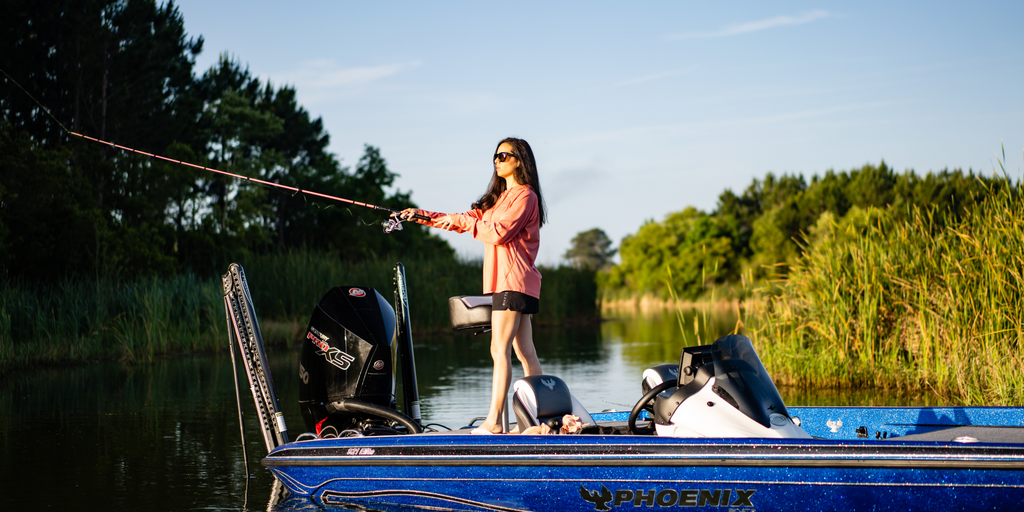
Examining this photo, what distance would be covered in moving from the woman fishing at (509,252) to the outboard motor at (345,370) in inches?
33.0

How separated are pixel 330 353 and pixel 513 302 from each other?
1.37m

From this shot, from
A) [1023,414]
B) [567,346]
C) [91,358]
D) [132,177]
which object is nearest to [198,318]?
[91,358]

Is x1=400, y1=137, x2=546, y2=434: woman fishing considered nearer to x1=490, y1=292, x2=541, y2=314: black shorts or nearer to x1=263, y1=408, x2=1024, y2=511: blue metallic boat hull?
x1=490, y1=292, x2=541, y2=314: black shorts

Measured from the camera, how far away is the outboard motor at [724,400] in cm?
424

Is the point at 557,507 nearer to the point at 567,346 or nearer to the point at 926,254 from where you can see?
the point at 926,254

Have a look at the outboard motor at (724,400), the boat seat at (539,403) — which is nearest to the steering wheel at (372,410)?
the boat seat at (539,403)

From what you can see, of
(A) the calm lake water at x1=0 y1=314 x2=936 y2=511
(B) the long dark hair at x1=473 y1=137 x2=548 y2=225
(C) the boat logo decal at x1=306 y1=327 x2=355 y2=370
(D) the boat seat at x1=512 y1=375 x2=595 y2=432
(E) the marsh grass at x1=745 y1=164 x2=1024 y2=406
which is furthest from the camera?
(E) the marsh grass at x1=745 y1=164 x2=1024 y2=406

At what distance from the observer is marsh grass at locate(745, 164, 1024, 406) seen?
7820 millimetres

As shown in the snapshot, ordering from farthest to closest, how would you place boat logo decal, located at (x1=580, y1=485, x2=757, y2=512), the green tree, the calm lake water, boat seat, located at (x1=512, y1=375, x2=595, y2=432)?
the green tree
the calm lake water
boat seat, located at (x1=512, y1=375, x2=595, y2=432)
boat logo decal, located at (x1=580, y1=485, x2=757, y2=512)

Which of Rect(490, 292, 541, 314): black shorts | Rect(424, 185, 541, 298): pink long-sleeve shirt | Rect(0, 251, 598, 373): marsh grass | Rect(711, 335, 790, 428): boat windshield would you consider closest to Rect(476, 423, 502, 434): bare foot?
Rect(490, 292, 541, 314): black shorts

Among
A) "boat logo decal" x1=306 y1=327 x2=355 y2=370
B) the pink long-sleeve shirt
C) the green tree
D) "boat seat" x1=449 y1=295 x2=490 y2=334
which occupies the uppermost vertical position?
the green tree

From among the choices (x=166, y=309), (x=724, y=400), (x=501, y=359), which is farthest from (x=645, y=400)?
(x=166, y=309)

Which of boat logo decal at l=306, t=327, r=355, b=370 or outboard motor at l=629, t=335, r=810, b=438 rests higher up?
boat logo decal at l=306, t=327, r=355, b=370

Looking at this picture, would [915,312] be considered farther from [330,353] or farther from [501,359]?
[330,353]
